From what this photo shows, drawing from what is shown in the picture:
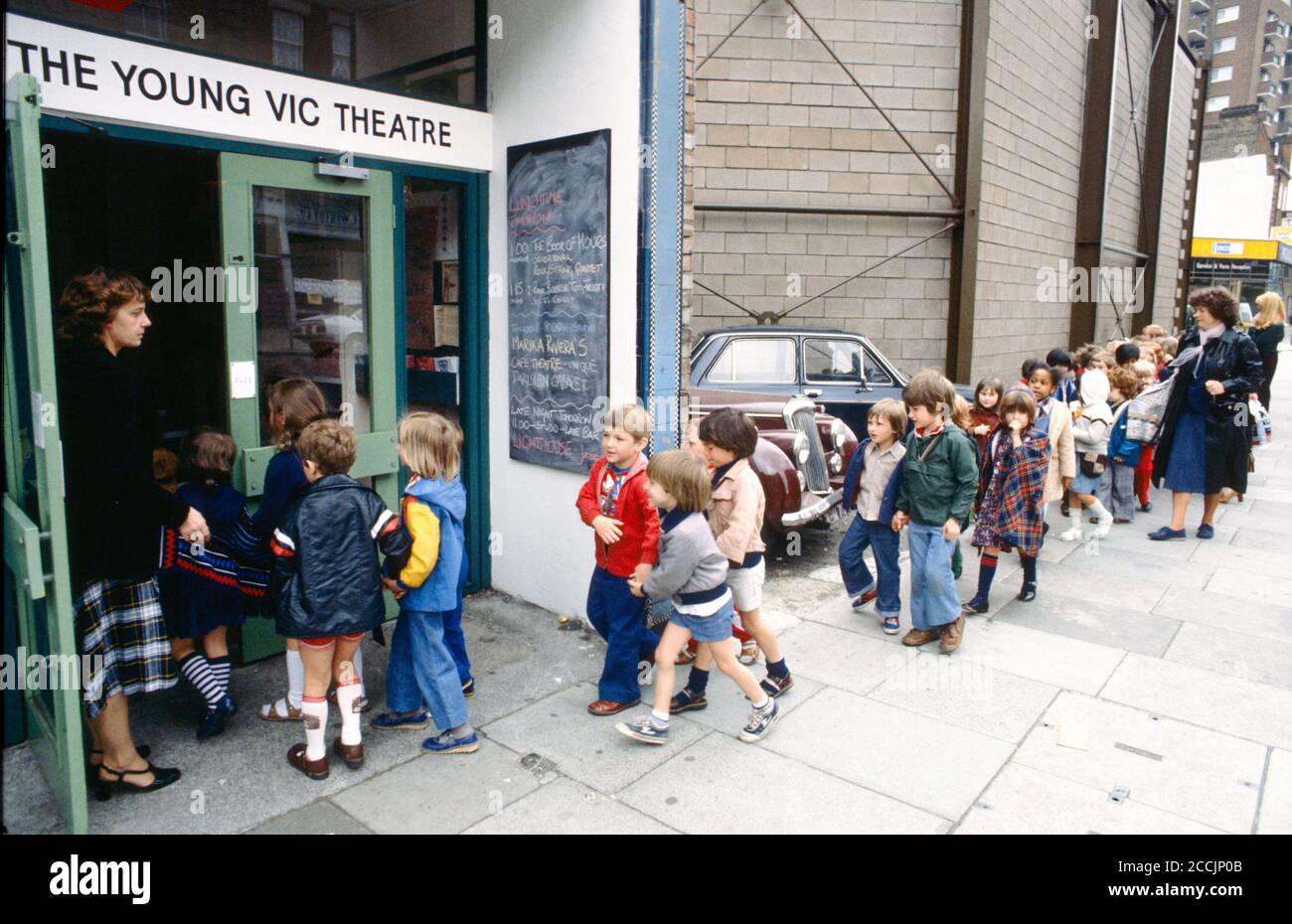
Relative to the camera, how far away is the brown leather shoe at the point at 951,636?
5082 mm

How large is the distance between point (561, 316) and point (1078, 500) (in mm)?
4898

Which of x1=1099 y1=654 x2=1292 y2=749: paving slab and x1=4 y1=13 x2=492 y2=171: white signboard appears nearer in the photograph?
x1=4 y1=13 x2=492 y2=171: white signboard

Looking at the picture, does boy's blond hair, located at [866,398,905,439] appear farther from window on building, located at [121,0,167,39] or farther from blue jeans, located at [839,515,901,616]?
window on building, located at [121,0,167,39]

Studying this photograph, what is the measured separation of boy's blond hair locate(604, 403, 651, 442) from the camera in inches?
156

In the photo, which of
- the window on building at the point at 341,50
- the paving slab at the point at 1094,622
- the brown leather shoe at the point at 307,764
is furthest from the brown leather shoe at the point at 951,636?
the window on building at the point at 341,50

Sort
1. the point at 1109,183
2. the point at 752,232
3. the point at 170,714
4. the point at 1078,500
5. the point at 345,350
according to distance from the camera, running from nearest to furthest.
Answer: the point at 170,714 → the point at 345,350 → the point at 1078,500 → the point at 752,232 → the point at 1109,183

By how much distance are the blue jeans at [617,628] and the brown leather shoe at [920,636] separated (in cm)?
174

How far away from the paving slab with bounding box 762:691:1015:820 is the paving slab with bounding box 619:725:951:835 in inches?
3.8

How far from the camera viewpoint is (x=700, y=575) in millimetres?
3773

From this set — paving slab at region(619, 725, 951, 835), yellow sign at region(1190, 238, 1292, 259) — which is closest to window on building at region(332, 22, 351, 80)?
paving slab at region(619, 725, 951, 835)

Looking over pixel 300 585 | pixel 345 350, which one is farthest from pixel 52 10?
pixel 300 585

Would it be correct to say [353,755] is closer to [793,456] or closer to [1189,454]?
[793,456]

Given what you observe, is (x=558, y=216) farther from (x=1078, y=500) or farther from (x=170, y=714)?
(x=1078, y=500)

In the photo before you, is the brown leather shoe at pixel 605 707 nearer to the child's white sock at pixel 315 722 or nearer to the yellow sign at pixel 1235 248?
the child's white sock at pixel 315 722
